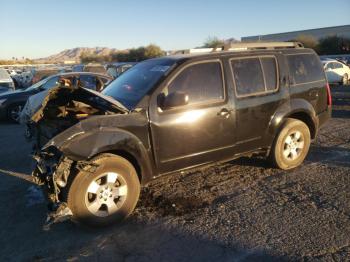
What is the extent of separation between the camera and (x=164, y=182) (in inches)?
223

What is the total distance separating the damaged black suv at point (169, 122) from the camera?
4.03 m

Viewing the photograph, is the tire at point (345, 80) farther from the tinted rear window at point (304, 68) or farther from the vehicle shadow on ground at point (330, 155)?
the tinted rear window at point (304, 68)

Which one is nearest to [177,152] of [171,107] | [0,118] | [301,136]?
[171,107]

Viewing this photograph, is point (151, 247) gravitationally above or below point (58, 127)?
below

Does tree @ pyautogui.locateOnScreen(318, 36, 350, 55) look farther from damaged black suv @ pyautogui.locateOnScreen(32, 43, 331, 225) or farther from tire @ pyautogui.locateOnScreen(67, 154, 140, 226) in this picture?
tire @ pyautogui.locateOnScreen(67, 154, 140, 226)

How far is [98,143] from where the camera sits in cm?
406

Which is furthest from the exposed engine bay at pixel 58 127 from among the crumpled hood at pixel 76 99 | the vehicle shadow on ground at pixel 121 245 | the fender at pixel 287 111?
the fender at pixel 287 111

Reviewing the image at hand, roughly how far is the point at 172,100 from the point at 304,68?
2.84 m

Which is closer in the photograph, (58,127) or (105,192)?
(105,192)

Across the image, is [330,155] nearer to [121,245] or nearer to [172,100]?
[172,100]

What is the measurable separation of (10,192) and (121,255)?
260 cm

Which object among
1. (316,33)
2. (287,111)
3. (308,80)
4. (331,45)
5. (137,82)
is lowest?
(287,111)

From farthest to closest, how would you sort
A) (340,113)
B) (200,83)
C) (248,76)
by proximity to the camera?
(340,113) < (248,76) < (200,83)

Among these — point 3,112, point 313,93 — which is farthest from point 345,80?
point 3,112
